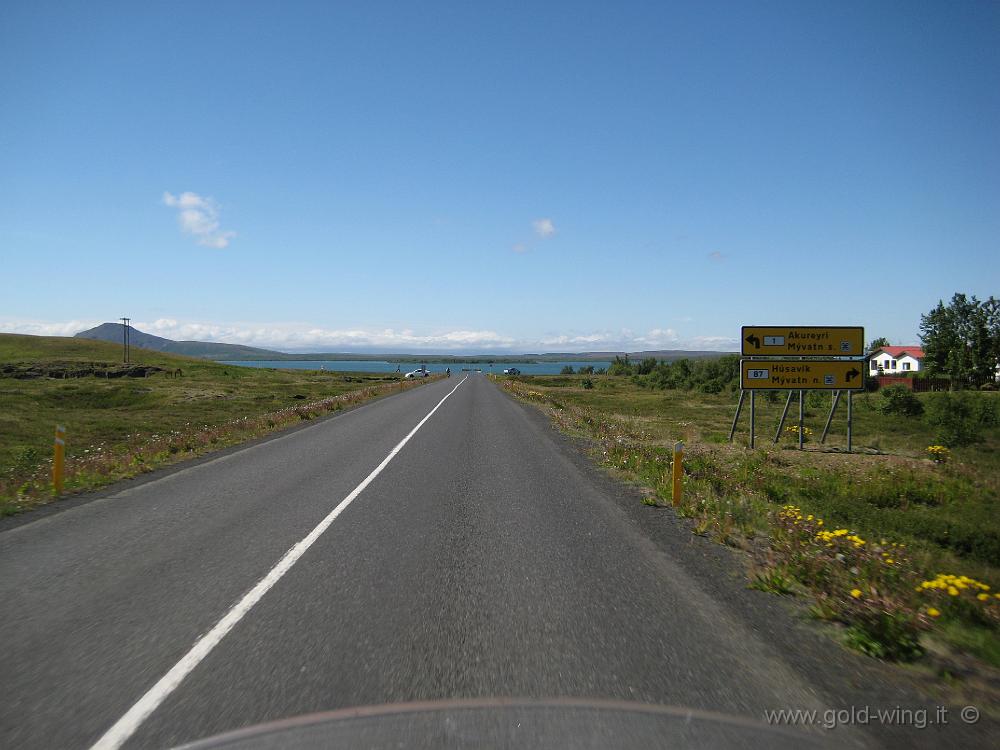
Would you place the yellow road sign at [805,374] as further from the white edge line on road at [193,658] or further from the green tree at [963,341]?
the green tree at [963,341]

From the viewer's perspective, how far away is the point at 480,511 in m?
8.94

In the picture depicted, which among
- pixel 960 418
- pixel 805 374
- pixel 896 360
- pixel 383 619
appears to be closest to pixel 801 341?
pixel 805 374

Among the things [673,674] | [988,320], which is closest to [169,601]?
[673,674]

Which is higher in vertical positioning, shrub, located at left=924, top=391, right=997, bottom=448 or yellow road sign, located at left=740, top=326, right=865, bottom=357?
yellow road sign, located at left=740, top=326, right=865, bottom=357

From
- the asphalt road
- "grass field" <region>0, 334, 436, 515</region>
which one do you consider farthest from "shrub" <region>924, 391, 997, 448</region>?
"grass field" <region>0, 334, 436, 515</region>

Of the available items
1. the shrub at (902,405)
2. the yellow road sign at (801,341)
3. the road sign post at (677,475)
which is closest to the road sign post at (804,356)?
the yellow road sign at (801,341)

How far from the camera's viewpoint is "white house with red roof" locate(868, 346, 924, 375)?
4306 inches

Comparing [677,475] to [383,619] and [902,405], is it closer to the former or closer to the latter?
[383,619]

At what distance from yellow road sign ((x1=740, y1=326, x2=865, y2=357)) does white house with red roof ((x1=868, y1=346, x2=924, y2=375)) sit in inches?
4014

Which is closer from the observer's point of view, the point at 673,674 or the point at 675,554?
the point at 673,674

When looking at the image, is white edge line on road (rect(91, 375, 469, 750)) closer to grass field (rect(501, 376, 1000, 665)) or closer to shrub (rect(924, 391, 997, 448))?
grass field (rect(501, 376, 1000, 665))

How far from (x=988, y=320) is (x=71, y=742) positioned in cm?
11954

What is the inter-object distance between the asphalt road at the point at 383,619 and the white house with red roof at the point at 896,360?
392ft

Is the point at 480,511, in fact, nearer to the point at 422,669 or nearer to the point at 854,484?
the point at 422,669
